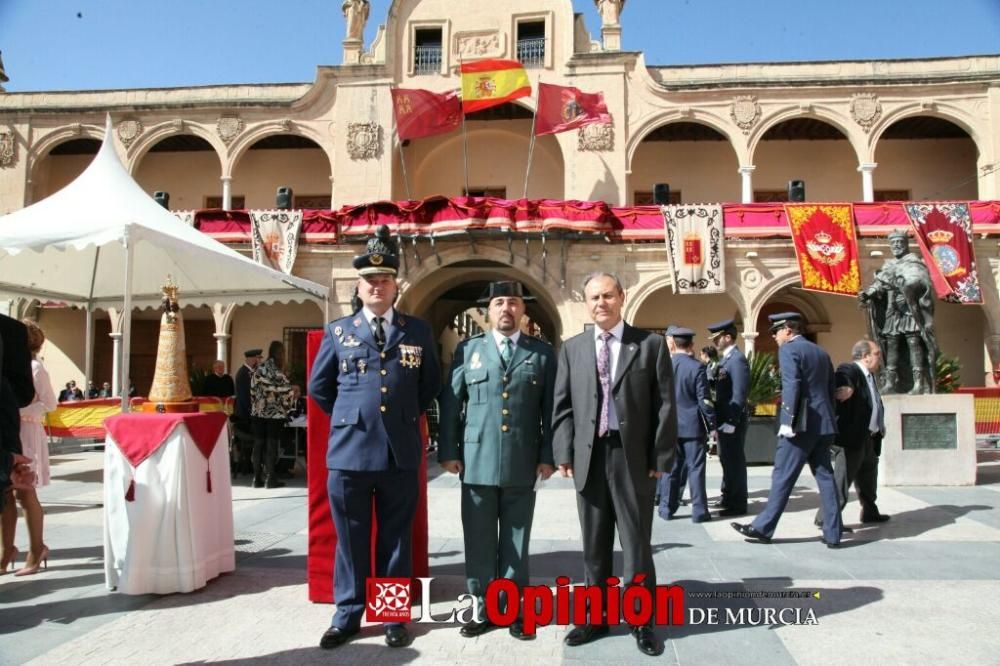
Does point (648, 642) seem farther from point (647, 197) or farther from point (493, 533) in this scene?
point (647, 197)

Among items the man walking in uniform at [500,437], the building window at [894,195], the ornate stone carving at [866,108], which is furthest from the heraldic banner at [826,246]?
the man walking in uniform at [500,437]

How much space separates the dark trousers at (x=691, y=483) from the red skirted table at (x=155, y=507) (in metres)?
4.17

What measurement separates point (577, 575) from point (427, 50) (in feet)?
61.2

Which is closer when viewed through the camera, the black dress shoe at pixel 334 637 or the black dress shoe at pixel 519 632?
the black dress shoe at pixel 334 637

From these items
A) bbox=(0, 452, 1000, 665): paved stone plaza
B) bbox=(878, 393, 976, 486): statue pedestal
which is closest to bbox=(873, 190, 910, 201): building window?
bbox=(878, 393, 976, 486): statue pedestal

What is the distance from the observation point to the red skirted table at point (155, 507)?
4219 mm

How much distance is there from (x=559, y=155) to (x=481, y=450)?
1832 centimetres

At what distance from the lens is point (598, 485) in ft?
11.7

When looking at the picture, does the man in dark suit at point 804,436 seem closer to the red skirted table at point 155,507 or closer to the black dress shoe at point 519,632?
the black dress shoe at point 519,632

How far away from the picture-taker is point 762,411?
40.5ft

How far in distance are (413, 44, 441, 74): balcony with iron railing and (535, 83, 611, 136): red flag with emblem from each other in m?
4.27

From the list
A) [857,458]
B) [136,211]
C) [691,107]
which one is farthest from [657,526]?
[691,107]

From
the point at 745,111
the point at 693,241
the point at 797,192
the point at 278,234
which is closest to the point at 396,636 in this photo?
the point at 693,241

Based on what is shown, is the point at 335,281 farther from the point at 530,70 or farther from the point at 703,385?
the point at 703,385
